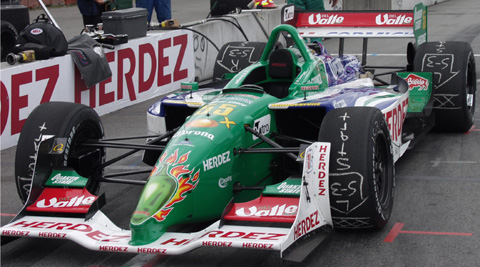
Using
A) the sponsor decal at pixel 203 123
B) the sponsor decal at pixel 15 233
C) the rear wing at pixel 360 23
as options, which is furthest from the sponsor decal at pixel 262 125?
the rear wing at pixel 360 23

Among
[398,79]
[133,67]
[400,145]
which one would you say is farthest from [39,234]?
[133,67]

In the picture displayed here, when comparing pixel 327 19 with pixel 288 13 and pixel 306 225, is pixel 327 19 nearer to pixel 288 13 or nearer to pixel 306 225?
pixel 288 13

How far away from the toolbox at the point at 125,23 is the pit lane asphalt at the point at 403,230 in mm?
3198

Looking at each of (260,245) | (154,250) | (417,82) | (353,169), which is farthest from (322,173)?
(417,82)

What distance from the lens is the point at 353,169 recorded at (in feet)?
17.4

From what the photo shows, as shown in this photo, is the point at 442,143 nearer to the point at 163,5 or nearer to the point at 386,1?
the point at 163,5

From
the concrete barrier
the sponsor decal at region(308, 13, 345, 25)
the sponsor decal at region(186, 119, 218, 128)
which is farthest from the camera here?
the concrete barrier

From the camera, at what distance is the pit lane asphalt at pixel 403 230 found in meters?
5.19

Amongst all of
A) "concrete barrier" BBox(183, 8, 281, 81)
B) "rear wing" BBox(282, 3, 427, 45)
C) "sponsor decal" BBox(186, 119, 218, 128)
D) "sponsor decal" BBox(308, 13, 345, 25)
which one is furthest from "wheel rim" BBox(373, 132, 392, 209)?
"concrete barrier" BBox(183, 8, 281, 81)

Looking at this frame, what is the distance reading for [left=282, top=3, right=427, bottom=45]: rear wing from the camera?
8904 millimetres

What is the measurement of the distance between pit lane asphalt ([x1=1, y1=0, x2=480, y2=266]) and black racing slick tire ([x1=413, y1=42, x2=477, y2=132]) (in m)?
0.26

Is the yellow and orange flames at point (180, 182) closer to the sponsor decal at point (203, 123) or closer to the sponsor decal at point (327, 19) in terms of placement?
the sponsor decal at point (203, 123)

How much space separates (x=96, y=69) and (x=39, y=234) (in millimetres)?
5312

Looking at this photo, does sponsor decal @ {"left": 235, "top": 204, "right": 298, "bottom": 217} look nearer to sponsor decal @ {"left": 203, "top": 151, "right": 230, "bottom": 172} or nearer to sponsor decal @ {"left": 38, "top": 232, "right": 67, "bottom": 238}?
sponsor decal @ {"left": 203, "top": 151, "right": 230, "bottom": 172}
